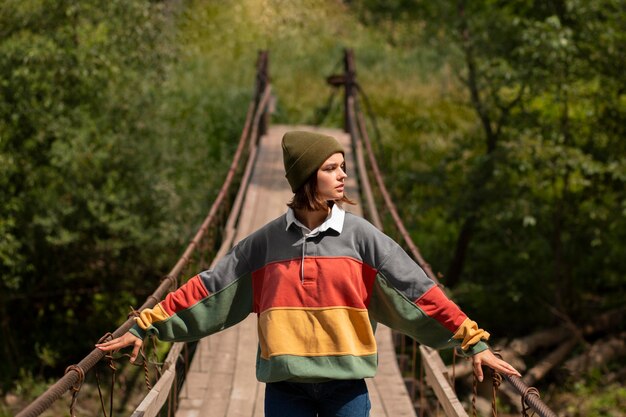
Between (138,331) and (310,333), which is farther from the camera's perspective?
(138,331)

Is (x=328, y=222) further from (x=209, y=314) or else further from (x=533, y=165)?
(x=533, y=165)

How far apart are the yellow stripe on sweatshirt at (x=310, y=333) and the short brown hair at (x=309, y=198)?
329 millimetres

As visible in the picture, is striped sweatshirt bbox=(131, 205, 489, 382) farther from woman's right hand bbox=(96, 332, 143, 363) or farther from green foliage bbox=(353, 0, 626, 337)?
green foliage bbox=(353, 0, 626, 337)

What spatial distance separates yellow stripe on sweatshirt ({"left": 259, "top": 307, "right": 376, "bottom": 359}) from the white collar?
25 cm

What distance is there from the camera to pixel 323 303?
300 centimetres

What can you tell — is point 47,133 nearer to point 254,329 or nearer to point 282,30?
point 254,329

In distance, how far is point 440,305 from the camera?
3.09 m

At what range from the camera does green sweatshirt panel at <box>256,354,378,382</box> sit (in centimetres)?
295

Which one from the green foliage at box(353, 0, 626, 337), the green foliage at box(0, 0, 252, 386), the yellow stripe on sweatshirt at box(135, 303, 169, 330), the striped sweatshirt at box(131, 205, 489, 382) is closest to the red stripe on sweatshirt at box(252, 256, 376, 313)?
the striped sweatshirt at box(131, 205, 489, 382)

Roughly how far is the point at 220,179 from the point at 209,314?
1303 centimetres

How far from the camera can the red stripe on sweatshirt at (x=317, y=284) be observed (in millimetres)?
3008

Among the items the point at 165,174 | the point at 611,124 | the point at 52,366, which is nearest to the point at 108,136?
the point at 165,174

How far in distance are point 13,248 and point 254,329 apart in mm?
6158

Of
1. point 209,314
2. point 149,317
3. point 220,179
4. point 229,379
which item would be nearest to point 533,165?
point 220,179
